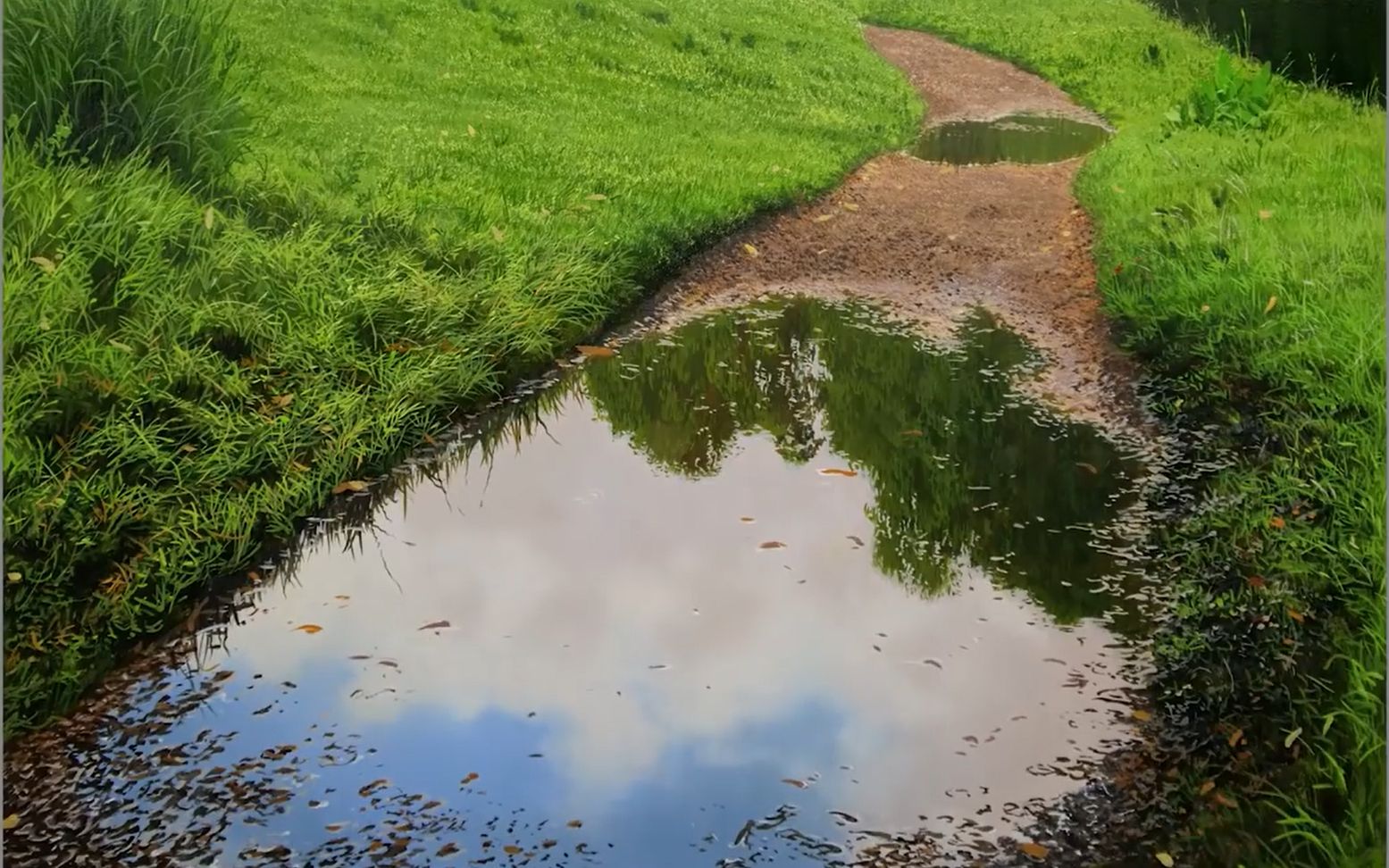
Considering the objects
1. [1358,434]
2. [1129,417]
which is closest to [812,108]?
[1129,417]

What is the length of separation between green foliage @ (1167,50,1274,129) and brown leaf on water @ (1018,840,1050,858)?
6.02m

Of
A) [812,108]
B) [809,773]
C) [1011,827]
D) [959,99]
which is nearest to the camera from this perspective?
[1011,827]

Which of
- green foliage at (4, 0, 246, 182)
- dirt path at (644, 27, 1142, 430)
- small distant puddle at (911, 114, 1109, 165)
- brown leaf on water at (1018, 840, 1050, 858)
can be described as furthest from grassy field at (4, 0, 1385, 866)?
small distant puddle at (911, 114, 1109, 165)

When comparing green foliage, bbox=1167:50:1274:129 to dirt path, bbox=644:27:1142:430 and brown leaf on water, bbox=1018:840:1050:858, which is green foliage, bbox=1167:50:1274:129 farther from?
brown leaf on water, bbox=1018:840:1050:858

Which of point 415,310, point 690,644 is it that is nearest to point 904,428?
point 690,644

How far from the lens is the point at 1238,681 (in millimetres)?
3600

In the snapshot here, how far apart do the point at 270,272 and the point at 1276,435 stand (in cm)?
447

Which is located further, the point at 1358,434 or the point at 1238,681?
the point at 1358,434

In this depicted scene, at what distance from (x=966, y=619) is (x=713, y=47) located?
10.3 meters

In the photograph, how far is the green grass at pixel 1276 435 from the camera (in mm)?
3115

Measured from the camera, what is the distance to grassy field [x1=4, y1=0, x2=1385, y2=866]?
3627mm

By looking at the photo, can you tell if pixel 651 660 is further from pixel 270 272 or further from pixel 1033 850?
pixel 270 272

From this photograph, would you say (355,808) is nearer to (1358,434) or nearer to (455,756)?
(455,756)

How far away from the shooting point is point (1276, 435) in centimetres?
483
